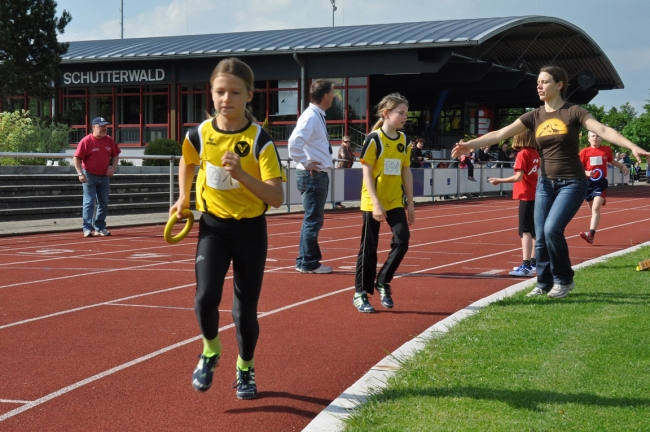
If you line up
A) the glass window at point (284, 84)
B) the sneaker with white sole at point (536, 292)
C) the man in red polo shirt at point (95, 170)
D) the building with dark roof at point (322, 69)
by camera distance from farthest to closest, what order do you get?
the glass window at point (284, 84) → the building with dark roof at point (322, 69) → the man in red polo shirt at point (95, 170) → the sneaker with white sole at point (536, 292)

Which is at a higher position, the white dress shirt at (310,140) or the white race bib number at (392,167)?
the white dress shirt at (310,140)

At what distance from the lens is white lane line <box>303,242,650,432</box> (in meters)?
4.50

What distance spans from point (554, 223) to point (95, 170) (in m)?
9.72

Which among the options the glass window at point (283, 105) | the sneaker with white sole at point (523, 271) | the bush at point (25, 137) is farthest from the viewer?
the glass window at point (283, 105)

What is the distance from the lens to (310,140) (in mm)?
10305

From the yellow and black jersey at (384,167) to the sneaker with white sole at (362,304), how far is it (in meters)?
0.76

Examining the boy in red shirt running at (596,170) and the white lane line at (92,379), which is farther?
the boy in red shirt running at (596,170)

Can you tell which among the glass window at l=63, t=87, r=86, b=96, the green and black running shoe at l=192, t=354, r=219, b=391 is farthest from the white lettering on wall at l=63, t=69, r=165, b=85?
the green and black running shoe at l=192, t=354, r=219, b=391

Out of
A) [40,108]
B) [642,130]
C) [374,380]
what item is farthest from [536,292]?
[642,130]

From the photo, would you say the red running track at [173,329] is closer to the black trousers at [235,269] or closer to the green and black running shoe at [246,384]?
the green and black running shoe at [246,384]

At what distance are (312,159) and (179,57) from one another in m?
34.7

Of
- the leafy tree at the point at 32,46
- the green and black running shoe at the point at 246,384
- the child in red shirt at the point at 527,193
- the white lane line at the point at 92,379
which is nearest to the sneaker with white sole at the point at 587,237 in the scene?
the child in red shirt at the point at 527,193

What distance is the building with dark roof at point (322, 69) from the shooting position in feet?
134

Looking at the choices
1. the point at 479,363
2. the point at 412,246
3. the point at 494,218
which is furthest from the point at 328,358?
the point at 494,218
